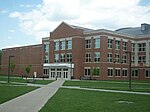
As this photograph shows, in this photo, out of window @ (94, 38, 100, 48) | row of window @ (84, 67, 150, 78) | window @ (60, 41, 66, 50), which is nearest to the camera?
window @ (94, 38, 100, 48)

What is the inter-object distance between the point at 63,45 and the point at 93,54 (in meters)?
9.68

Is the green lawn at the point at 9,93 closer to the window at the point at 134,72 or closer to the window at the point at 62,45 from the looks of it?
the window at the point at 62,45

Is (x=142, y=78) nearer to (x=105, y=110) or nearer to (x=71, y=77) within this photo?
(x=71, y=77)

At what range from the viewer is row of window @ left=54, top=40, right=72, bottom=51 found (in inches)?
2790

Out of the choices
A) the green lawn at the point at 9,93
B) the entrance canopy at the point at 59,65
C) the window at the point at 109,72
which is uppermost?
the entrance canopy at the point at 59,65

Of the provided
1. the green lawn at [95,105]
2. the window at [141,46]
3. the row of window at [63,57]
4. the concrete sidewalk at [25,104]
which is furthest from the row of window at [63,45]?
the green lawn at [95,105]

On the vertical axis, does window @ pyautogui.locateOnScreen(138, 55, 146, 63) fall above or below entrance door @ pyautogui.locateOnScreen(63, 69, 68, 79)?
above

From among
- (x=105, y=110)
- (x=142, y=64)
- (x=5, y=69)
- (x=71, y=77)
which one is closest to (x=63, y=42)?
(x=71, y=77)

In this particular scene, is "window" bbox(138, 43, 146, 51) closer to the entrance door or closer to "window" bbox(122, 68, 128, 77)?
"window" bbox(122, 68, 128, 77)

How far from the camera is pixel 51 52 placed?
75.8 meters

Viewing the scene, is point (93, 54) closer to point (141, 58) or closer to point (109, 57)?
point (109, 57)

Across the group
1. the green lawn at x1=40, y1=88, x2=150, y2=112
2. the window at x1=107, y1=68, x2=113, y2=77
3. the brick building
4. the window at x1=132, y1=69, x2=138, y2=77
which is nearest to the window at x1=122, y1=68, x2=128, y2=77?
the brick building

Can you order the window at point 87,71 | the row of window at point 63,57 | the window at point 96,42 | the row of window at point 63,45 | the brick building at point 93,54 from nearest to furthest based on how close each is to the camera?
the brick building at point 93,54
the window at point 96,42
the window at point 87,71
the row of window at point 63,57
the row of window at point 63,45

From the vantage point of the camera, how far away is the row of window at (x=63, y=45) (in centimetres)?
7088
